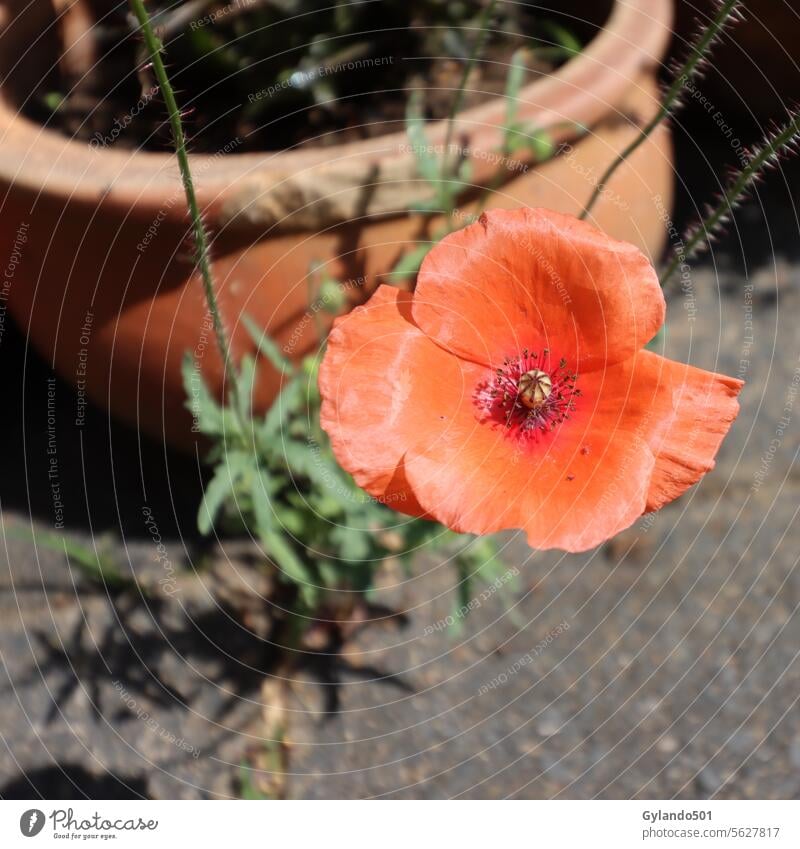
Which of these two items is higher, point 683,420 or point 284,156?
point 284,156

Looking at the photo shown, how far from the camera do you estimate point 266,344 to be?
127cm

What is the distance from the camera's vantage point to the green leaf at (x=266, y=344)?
1262 mm

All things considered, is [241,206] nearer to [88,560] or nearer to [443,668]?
[88,560]

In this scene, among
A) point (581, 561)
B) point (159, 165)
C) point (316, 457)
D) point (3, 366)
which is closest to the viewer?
point (159, 165)

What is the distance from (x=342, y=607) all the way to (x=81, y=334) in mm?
642

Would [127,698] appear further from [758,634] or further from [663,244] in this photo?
[663,244]

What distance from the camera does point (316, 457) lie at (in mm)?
1285

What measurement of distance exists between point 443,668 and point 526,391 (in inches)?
33.1

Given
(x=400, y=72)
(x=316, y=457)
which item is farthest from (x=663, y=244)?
(x=316, y=457)

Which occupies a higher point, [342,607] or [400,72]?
[400,72]

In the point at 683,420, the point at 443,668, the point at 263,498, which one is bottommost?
the point at 443,668

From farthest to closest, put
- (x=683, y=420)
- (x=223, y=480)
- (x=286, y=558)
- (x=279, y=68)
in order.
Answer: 1. (x=279, y=68)
2. (x=286, y=558)
3. (x=223, y=480)
4. (x=683, y=420)

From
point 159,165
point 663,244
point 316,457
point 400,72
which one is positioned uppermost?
point 400,72
